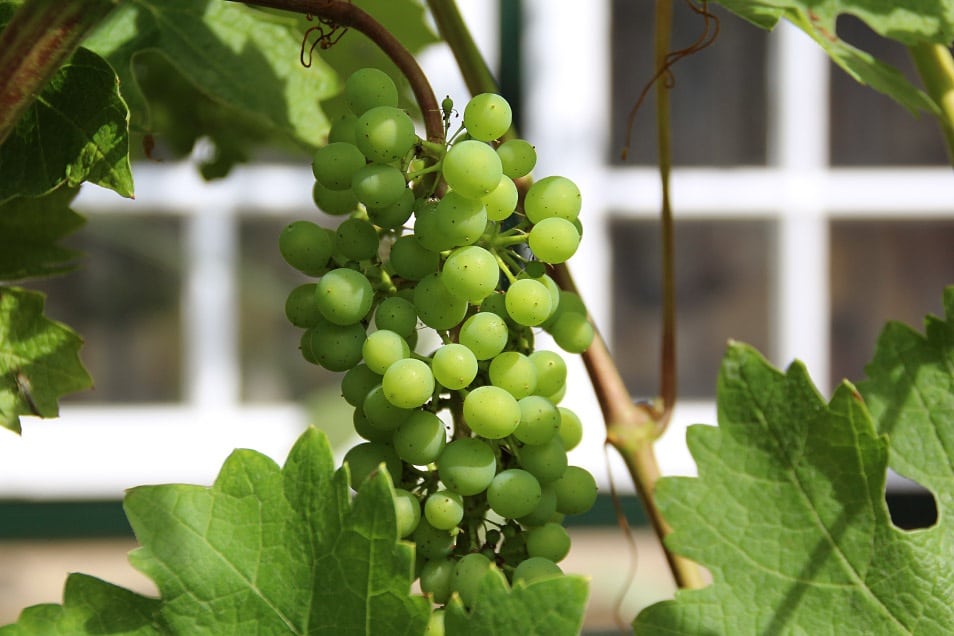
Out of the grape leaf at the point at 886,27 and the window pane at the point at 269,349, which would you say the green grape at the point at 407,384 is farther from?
the window pane at the point at 269,349

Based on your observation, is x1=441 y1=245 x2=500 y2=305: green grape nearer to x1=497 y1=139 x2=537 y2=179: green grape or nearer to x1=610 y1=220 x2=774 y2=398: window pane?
x1=497 y1=139 x2=537 y2=179: green grape

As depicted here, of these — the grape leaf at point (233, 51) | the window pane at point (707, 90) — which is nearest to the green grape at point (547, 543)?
the grape leaf at point (233, 51)

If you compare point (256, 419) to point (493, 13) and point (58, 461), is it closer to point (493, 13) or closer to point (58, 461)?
point (58, 461)

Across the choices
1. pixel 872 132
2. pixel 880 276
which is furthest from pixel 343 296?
pixel 880 276

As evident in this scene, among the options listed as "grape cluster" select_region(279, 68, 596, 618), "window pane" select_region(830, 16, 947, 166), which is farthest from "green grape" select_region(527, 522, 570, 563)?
"window pane" select_region(830, 16, 947, 166)

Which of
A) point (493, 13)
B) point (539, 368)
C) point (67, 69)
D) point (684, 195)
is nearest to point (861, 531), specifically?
point (539, 368)

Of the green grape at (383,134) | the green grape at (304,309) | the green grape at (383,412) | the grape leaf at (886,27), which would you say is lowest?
the green grape at (383,412)

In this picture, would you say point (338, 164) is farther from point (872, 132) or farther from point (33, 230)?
point (872, 132)
